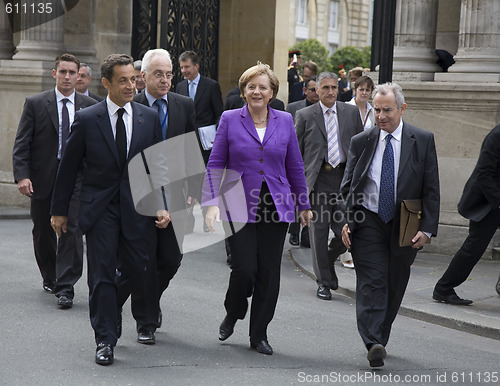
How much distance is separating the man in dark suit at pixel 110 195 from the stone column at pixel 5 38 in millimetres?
9815

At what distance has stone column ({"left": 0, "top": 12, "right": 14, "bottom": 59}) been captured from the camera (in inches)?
611

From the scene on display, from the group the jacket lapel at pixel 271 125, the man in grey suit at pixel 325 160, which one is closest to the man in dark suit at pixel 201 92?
the man in grey suit at pixel 325 160

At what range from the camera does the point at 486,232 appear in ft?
28.0

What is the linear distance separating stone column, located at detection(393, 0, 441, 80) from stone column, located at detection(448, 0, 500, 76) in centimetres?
57

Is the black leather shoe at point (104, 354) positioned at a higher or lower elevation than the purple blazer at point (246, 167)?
lower

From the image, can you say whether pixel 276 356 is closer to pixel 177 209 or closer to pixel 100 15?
pixel 177 209

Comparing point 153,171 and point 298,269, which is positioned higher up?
point 153,171

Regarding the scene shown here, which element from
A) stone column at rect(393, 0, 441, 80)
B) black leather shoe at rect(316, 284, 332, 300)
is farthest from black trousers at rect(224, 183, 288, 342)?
stone column at rect(393, 0, 441, 80)

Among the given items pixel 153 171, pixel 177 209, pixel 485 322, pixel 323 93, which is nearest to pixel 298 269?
pixel 323 93

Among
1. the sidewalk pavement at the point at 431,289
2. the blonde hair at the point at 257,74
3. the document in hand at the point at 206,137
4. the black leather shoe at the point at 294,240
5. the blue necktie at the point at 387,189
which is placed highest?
the blonde hair at the point at 257,74

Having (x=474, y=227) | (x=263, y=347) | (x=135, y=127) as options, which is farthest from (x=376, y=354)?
(x=474, y=227)

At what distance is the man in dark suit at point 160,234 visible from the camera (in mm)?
6699

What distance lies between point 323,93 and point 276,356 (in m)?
3.39

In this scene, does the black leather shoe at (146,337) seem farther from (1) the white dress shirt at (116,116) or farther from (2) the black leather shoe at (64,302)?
(1) the white dress shirt at (116,116)
